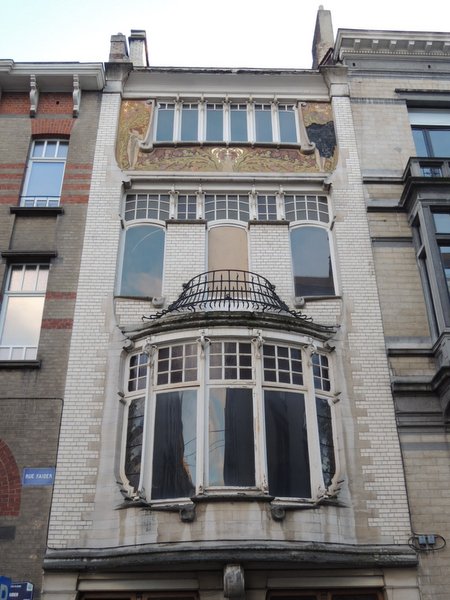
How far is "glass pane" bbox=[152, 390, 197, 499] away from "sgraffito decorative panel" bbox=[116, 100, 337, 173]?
6.28 metres

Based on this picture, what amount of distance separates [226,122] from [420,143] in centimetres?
498

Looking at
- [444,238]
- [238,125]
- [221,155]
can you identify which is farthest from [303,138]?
[444,238]

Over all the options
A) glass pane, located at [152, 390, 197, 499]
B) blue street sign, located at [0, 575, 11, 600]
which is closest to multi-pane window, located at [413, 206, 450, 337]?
glass pane, located at [152, 390, 197, 499]

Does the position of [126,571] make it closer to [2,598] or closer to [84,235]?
[2,598]

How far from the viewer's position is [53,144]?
15.5 m

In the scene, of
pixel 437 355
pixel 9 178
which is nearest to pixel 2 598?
pixel 437 355

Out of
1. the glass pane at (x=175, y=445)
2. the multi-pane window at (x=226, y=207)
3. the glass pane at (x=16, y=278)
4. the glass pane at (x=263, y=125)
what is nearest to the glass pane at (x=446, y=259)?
the multi-pane window at (x=226, y=207)

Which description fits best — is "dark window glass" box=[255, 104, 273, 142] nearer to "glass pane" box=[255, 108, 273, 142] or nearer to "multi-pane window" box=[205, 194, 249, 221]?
"glass pane" box=[255, 108, 273, 142]

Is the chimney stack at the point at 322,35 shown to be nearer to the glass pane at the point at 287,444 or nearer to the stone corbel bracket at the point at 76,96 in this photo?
the stone corbel bracket at the point at 76,96

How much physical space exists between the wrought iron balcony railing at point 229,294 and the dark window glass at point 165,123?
4398 millimetres

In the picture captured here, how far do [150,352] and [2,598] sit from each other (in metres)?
4.94

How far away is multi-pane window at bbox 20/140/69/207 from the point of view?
1450 cm

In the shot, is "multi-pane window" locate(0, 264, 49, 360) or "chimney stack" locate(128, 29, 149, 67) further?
"chimney stack" locate(128, 29, 149, 67)

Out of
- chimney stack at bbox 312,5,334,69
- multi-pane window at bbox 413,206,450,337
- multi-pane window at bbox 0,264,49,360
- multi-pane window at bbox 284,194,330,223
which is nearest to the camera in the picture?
multi-pane window at bbox 413,206,450,337
